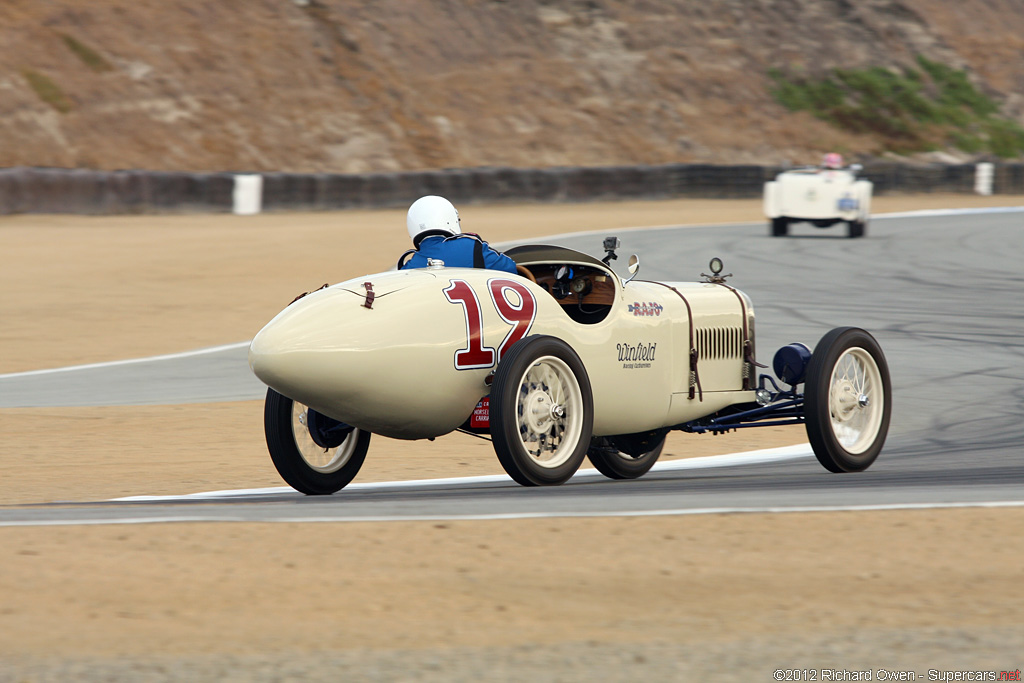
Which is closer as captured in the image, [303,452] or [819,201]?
[303,452]

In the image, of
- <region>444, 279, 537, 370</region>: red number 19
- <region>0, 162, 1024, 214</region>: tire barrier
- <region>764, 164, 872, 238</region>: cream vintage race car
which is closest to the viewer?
<region>444, 279, 537, 370</region>: red number 19

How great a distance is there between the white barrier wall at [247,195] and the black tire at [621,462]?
23.9 m

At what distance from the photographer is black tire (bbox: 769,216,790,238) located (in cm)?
2572

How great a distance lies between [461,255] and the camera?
7.14m

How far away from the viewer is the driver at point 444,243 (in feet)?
23.4

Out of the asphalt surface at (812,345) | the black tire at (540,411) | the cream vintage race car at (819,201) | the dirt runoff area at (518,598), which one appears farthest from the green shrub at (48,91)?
the black tire at (540,411)

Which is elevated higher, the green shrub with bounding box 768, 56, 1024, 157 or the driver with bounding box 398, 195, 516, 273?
the green shrub with bounding box 768, 56, 1024, 157

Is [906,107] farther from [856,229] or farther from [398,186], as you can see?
[856,229]

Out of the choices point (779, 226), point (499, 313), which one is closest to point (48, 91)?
point (779, 226)

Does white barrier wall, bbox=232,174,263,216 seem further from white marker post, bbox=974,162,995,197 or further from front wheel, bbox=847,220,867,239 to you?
white marker post, bbox=974,162,995,197

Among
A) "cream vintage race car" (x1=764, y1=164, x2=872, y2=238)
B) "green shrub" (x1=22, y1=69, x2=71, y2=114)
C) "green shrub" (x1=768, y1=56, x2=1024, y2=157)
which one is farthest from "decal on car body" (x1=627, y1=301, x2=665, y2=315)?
"green shrub" (x1=768, y1=56, x2=1024, y2=157)

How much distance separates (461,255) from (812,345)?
7.06 meters

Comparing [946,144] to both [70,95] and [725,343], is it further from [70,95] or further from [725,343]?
[725,343]

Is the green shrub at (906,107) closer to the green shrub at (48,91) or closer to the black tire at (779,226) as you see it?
the green shrub at (48,91)
